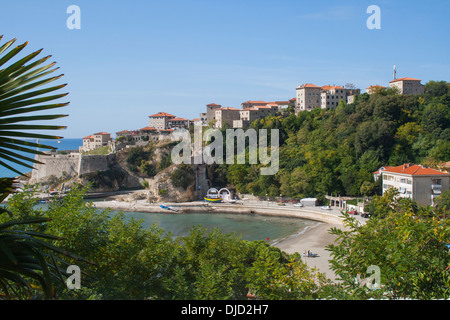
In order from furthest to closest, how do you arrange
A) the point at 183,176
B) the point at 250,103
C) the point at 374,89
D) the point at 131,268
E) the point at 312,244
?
the point at 250,103, the point at 374,89, the point at 183,176, the point at 312,244, the point at 131,268

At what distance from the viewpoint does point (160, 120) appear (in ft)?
175

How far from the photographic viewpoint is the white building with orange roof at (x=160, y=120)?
53.1 meters

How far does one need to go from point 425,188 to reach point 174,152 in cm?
2531

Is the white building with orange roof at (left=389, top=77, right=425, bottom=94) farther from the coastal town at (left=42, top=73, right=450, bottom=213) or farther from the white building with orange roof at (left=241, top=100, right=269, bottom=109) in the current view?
the white building with orange roof at (left=241, top=100, right=269, bottom=109)

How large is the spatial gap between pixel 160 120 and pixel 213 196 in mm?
21534

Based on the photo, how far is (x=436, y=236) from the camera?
213 inches

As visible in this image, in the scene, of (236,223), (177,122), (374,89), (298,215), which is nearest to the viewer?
(236,223)

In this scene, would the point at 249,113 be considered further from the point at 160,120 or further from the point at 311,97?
the point at 160,120

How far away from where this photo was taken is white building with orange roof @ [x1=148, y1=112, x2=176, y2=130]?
5312 cm

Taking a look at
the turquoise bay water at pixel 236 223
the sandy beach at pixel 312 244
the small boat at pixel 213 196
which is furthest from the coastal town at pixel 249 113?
the small boat at pixel 213 196

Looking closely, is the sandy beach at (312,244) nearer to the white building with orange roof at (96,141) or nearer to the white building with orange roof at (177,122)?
the white building with orange roof at (177,122)

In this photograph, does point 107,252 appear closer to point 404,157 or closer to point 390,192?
point 390,192

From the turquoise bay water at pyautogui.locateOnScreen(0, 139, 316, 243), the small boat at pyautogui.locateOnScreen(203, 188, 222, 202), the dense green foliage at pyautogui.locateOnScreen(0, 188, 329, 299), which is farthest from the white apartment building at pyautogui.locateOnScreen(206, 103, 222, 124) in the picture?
the dense green foliage at pyautogui.locateOnScreen(0, 188, 329, 299)

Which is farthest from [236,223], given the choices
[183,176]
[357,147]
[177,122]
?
[177,122]
